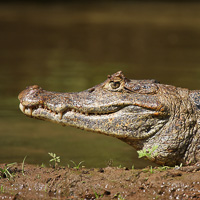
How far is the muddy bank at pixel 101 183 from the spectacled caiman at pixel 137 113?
0.32 metres

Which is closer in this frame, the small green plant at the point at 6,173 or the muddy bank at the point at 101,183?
the muddy bank at the point at 101,183

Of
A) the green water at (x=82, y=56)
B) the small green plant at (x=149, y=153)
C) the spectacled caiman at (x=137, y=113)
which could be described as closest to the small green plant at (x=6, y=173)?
the spectacled caiman at (x=137, y=113)

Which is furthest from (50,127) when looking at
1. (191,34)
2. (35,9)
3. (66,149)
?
(35,9)

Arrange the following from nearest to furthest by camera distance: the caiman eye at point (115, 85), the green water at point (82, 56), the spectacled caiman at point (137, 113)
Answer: the spectacled caiman at point (137, 113)
the caiman eye at point (115, 85)
the green water at point (82, 56)

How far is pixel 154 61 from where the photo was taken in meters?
15.4

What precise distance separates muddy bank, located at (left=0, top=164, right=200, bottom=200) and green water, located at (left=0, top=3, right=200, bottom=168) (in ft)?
3.81

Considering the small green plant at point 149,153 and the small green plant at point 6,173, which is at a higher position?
the small green plant at point 149,153

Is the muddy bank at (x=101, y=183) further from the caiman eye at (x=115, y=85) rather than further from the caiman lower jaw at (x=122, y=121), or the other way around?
the caiman eye at (x=115, y=85)

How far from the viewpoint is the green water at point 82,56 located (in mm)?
6910

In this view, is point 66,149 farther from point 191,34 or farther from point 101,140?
point 191,34

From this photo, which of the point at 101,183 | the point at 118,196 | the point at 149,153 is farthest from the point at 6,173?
the point at 149,153

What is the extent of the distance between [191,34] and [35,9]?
39.3 ft

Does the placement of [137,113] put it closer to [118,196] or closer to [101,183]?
[101,183]

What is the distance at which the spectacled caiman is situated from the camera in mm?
5094
